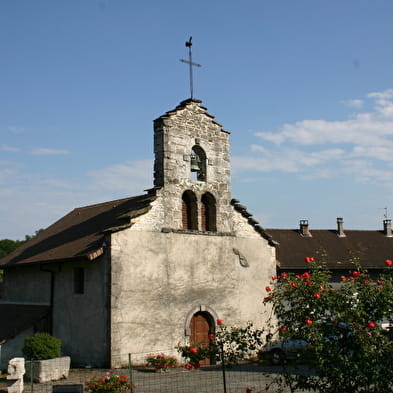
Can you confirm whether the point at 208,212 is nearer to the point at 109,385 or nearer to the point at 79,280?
Answer: the point at 79,280

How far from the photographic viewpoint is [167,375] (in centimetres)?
1519

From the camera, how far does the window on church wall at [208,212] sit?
62.7 ft

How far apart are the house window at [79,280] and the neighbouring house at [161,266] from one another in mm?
36

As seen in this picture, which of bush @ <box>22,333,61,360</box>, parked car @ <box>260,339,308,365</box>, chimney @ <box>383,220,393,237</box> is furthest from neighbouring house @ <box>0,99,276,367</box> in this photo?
chimney @ <box>383,220,393,237</box>

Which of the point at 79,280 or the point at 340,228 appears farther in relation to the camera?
Answer: the point at 340,228

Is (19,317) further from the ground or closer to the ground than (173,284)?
closer to the ground

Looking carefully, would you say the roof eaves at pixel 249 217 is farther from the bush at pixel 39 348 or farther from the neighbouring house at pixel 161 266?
the bush at pixel 39 348

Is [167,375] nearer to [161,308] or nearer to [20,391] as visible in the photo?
[161,308]

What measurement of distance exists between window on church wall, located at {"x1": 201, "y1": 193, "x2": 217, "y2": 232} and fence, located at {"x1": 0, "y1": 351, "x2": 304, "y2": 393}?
5.20 metres

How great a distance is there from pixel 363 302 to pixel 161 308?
9.63 metres

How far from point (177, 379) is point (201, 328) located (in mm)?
3775

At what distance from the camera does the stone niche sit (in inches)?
580

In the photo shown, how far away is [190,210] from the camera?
18.8 meters

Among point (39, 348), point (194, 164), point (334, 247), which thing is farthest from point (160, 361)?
point (334, 247)
